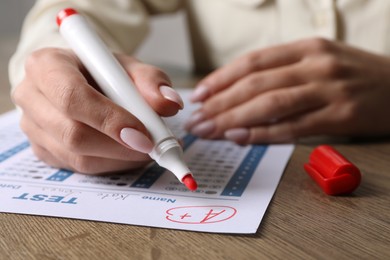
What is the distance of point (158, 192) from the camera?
0.32 m

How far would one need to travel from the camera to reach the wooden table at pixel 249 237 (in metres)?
0.25

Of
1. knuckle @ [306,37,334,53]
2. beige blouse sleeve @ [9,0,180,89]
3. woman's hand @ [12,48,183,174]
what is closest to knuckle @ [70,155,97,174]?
woman's hand @ [12,48,183,174]

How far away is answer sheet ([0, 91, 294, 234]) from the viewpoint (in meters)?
0.28

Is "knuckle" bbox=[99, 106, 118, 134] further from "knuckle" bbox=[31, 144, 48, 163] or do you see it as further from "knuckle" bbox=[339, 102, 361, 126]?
"knuckle" bbox=[339, 102, 361, 126]

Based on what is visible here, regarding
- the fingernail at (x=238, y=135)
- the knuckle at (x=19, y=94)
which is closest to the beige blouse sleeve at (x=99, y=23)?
the knuckle at (x=19, y=94)

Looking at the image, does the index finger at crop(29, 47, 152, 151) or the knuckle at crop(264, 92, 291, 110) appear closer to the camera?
the index finger at crop(29, 47, 152, 151)

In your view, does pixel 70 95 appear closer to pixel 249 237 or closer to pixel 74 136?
pixel 74 136

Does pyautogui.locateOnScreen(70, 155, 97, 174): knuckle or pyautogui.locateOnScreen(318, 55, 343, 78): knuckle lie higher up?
pyautogui.locateOnScreen(70, 155, 97, 174): knuckle

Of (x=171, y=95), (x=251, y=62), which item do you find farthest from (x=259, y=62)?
(x=171, y=95)

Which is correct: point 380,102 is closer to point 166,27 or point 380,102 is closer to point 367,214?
point 367,214

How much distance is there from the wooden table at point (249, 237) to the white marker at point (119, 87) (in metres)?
0.05

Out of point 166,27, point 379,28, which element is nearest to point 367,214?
point 379,28

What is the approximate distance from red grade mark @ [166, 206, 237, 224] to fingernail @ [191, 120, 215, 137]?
159 mm

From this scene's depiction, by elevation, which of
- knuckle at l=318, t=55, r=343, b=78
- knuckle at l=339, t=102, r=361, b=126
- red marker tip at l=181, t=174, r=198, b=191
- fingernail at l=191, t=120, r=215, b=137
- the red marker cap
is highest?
red marker tip at l=181, t=174, r=198, b=191
